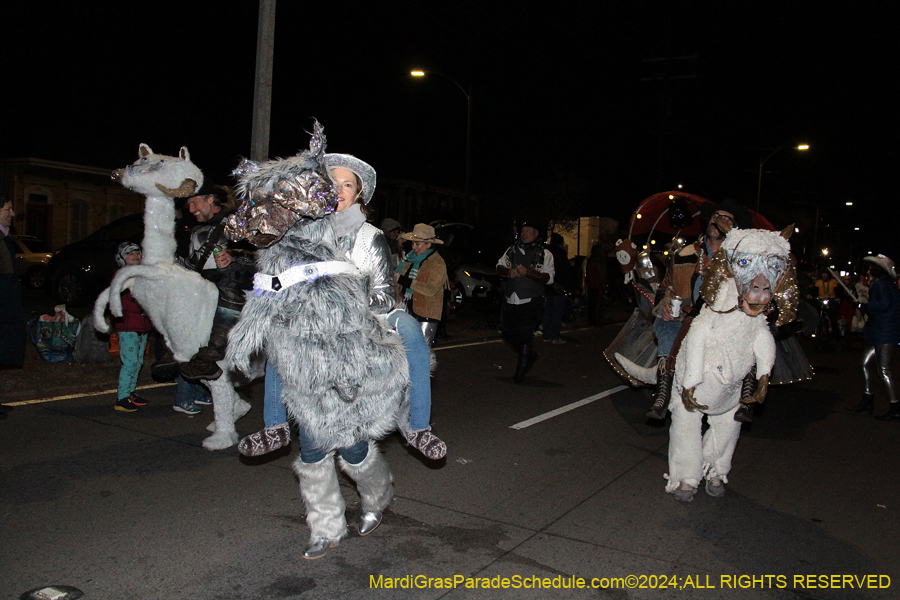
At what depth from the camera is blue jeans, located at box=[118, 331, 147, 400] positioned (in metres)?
6.41

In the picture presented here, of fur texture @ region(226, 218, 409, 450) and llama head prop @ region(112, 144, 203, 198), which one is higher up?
llama head prop @ region(112, 144, 203, 198)

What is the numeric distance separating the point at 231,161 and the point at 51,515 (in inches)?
992

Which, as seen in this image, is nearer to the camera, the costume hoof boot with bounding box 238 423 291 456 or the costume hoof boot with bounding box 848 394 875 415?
the costume hoof boot with bounding box 238 423 291 456

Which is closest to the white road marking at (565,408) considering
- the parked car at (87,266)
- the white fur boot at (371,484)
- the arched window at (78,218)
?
the white fur boot at (371,484)

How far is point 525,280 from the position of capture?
8.48 metres

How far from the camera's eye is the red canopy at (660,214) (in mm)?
7414

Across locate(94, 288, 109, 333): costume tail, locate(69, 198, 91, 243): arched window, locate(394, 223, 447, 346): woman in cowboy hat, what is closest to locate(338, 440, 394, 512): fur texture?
locate(94, 288, 109, 333): costume tail

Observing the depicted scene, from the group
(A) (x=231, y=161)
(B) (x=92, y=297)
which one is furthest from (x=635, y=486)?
(A) (x=231, y=161)

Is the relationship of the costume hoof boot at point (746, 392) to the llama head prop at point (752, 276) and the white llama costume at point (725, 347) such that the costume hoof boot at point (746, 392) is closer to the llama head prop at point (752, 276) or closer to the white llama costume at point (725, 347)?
the white llama costume at point (725, 347)

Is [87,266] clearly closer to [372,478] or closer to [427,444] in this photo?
[372,478]

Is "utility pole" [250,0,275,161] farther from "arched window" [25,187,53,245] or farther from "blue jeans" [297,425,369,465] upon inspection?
"arched window" [25,187,53,245]

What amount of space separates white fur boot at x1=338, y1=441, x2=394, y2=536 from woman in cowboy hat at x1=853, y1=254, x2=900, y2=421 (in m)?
6.32

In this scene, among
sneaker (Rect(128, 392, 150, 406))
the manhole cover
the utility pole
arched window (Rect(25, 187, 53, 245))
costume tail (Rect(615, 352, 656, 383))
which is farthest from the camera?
arched window (Rect(25, 187, 53, 245))

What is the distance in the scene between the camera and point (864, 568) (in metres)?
3.78
